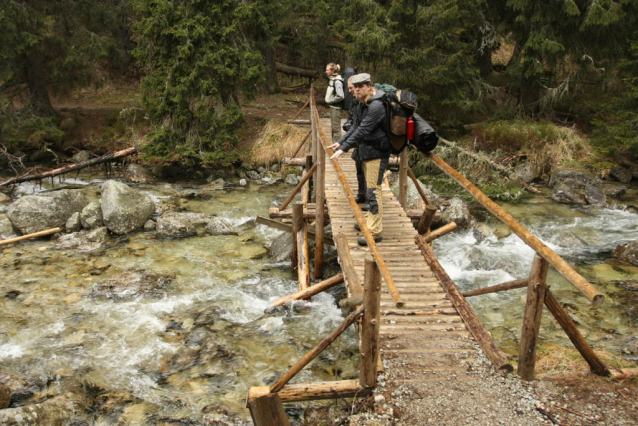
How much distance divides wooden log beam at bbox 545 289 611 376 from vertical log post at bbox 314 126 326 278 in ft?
16.6

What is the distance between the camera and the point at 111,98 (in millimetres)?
23344

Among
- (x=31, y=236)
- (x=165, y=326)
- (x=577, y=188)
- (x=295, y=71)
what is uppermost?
(x=295, y=71)

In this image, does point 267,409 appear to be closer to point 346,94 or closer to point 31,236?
point 346,94

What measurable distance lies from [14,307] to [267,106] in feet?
49.6

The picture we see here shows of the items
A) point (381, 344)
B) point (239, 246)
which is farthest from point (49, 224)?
point (381, 344)

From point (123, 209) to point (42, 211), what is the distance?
80.9 inches

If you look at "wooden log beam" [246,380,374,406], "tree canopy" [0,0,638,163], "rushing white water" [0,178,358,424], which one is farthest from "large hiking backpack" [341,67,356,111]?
"wooden log beam" [246,380,374,406]

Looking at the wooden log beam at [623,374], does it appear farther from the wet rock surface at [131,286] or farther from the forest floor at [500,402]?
the wet rock surface at [131,286]

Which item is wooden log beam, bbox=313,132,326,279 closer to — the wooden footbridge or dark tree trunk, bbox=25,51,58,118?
the wooden footbridge

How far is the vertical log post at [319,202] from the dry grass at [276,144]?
8.68 metres

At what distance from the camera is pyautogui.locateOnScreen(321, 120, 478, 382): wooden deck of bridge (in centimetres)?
503

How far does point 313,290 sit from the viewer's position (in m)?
8.61

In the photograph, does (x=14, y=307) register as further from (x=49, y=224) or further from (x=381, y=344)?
(x=381, y=344)

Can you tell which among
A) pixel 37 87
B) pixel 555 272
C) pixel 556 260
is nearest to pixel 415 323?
pixel 556 260
